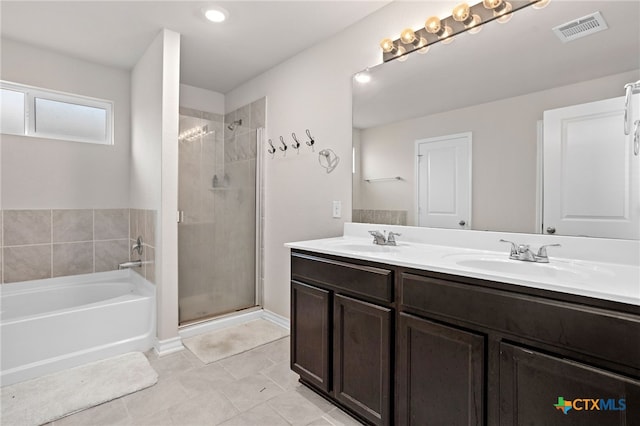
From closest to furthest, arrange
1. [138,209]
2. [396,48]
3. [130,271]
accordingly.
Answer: [396,48] → [138,209] → [130,271]

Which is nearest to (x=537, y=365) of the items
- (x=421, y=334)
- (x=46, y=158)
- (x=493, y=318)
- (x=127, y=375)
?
(x=493, y=318)

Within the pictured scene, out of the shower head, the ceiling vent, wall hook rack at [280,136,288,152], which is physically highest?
the shower head

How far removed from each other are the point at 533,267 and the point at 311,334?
117 centimetres

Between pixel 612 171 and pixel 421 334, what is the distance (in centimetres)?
105

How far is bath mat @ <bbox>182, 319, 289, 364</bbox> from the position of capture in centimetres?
243

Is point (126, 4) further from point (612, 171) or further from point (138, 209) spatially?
point (612, 171)

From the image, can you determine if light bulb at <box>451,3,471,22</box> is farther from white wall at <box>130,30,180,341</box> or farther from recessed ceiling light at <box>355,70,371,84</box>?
white wall at <box>130,30,180,341</box>

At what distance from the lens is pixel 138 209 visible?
2.98 meters

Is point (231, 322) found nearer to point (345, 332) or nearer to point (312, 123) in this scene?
point (345, 332)

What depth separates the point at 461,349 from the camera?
121 cm

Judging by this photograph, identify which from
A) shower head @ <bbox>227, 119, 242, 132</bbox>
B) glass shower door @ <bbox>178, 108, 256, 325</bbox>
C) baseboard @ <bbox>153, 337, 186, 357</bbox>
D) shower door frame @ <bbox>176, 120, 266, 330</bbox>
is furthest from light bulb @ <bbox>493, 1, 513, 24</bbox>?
baseboard @ <bbox>153, 337, 186, 357</bbox>

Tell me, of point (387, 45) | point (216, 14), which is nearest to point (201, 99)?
point (216, 14)

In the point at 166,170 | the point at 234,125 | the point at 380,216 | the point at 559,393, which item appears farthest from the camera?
the point at 234,125

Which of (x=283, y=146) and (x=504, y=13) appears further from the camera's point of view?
(x=283, y=146)
